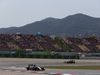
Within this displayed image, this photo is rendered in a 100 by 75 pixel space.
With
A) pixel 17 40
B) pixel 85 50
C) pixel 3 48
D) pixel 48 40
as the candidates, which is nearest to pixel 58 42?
pixel 48 40

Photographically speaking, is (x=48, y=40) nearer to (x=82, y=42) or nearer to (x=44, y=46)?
(x=44, y=46)

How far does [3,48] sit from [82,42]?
64.3 m

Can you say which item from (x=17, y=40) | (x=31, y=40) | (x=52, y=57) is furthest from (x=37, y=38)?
(x=52, y=57)

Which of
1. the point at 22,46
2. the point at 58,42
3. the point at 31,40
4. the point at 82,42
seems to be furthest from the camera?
the point at 82,42

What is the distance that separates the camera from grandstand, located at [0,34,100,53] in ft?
414

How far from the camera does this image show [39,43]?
138 m

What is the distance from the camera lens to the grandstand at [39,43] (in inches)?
4963

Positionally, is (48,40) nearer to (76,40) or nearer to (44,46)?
(44,46)

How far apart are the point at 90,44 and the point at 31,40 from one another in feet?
138

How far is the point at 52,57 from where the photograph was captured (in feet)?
291

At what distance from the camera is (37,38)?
14688 centimetres

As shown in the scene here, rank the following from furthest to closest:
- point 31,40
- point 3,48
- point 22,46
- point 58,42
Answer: point 58,42
point 31,40
point 22,46
point 3,48

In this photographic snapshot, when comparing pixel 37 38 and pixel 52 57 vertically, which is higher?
pixel 37 38

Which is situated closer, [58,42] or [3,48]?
[3,48]
